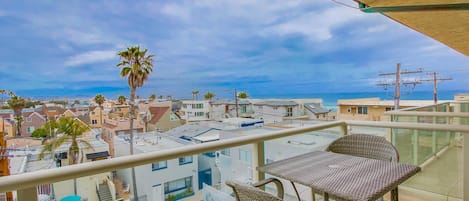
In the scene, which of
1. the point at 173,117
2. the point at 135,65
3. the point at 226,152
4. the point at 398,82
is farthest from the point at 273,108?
the point at 226,152

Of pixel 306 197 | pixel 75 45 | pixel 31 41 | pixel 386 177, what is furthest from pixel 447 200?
pixel 75 45

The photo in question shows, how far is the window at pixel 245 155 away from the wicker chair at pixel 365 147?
0.74m

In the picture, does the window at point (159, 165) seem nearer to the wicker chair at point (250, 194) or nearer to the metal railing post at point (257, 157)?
the wicker chair at point (250, 194)

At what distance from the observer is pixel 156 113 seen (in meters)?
6.78

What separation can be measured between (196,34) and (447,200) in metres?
12.9

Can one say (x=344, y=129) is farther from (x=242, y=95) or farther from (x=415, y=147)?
(x=242, y=95)

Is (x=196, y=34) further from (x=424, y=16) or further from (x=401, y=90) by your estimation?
(x=424, y=16)

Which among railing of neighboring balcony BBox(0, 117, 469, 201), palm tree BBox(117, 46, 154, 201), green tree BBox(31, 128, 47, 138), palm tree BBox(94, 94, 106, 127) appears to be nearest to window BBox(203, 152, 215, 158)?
railing of neighboring balcony BBox(0, 117, 469, 201)

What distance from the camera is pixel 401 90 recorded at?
10727 millimetres

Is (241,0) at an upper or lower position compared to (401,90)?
upper

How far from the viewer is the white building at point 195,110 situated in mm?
7535

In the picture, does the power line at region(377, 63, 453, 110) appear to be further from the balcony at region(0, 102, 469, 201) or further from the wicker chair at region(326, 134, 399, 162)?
the wicker chair at region(326, 134, 399, 162)

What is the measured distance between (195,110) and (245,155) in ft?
19.1

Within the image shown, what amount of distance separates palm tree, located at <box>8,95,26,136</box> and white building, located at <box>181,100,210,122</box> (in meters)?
3.60
